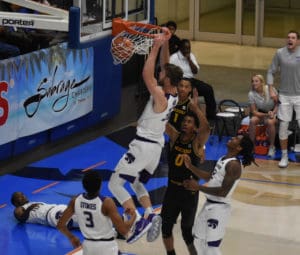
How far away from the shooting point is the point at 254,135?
51.3ft

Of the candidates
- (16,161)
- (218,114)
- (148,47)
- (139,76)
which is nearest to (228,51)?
(139,76)

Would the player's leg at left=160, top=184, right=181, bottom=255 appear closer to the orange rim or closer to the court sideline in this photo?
the court sideline

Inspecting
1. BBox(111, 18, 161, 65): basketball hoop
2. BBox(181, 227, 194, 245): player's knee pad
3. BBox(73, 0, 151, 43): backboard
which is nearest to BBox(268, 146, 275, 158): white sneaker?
BBox(73, 0, 151, 43): backboard

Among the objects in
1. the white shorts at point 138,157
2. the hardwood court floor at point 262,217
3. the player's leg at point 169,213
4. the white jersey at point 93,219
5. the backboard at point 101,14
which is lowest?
the hardwood court floor at point 262,217

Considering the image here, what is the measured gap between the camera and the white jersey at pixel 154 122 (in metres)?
10.6

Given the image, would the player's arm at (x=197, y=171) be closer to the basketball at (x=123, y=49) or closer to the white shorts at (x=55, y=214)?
the basketball at (x=123, y=49)

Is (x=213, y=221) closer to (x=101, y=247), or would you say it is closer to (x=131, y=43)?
(x=101, y=247)

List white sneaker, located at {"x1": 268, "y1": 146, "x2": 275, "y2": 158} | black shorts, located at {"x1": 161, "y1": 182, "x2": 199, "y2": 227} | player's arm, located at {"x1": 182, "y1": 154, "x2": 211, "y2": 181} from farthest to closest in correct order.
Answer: white sneaker, located at {"x1": 268, "y1": 146, "x2": 275, "y2": 158}, black shorts, located at {"x1": 161, "y1": 182, "x2": 199, "y2": 227}, player's arm, located at {"x1": 182, "y1": 154, "x2": 211, "y2": 181}

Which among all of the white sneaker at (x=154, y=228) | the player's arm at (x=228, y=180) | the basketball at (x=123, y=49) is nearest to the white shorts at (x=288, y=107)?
the basketball at (x=123, y=49)

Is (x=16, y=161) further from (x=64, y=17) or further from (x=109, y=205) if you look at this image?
(x=109, y=205)

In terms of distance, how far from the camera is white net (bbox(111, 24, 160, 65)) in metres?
11.5

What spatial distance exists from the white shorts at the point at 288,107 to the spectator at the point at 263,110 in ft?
0.87

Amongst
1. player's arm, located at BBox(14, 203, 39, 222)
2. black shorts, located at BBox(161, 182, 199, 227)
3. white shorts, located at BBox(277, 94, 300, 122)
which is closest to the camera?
black shorts, located at BBox(161, 182, 199, 227)

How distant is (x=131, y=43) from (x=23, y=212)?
284 centimetres
